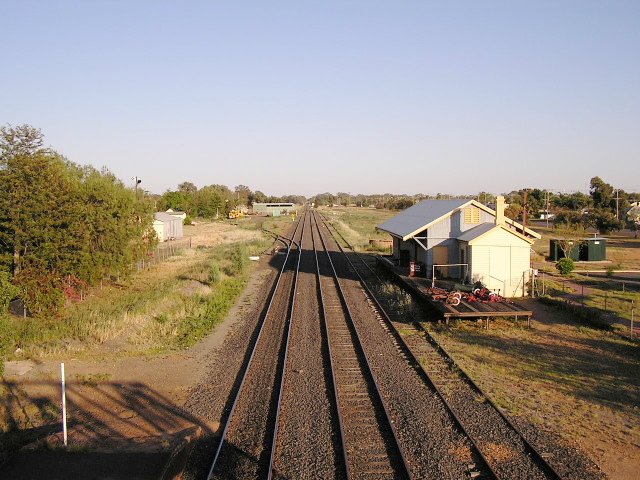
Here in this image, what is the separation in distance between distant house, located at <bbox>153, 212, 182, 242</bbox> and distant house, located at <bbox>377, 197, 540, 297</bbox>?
98.2 ft

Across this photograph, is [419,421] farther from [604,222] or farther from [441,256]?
[604,222]

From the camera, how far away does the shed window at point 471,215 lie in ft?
77.2

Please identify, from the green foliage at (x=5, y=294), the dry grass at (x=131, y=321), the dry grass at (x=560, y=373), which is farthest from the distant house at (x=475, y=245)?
the green foliage at (x=5, y=294)

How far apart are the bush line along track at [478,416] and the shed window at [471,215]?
862cm

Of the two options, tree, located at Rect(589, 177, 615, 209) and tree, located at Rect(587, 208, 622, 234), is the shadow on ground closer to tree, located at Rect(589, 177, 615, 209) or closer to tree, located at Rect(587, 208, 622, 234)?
tree, located at Rect(587, 208, 622, 234)

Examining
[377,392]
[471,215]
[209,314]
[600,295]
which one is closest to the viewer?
[377,392]

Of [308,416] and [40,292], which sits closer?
[308,416]

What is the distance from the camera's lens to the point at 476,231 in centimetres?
2236

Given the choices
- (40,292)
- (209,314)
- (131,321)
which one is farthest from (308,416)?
(40,292)

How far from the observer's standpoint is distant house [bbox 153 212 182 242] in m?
50.2

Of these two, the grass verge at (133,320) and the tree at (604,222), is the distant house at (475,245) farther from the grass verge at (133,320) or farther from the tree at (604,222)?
the tree at (604,222)

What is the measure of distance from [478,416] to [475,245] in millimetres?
11668

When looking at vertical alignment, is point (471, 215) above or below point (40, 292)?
above

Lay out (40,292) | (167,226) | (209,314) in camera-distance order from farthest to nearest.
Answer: (167,226) < (209,314) < (40,292)
